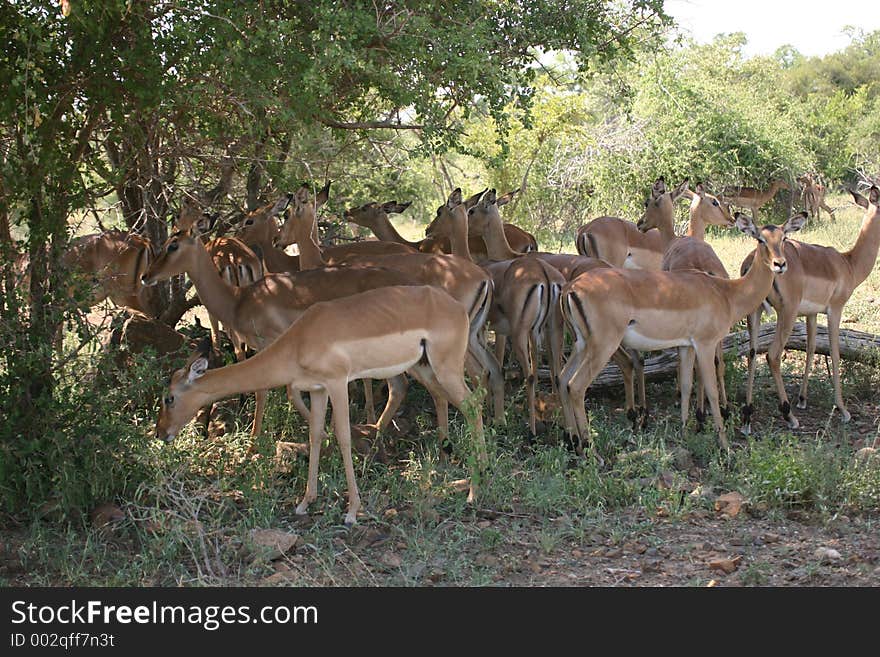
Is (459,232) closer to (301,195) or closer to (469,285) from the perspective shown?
(301,195)

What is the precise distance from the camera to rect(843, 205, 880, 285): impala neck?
7.88 m

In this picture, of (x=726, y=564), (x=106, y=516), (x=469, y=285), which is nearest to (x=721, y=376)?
(x=469, y=285)

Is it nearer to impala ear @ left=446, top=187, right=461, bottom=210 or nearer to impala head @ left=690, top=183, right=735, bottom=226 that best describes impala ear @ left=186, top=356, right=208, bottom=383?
impala ear @ left=446, top=187, right=461, bottom=210

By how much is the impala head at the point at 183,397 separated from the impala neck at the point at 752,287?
3434 mm

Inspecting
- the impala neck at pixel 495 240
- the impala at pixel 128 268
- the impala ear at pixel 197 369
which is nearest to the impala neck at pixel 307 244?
the impala at pixel 128 268

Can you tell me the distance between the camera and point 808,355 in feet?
25.1

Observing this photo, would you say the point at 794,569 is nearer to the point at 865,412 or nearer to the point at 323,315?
the point at 323,315

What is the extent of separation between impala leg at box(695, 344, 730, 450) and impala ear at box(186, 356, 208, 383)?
308cm

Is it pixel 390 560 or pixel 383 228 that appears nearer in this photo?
pixel 390 560

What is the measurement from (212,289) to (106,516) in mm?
1911

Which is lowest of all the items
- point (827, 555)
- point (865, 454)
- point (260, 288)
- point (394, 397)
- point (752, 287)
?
point (827, 555)

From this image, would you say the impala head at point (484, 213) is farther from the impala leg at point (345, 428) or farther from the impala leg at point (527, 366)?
the impala leg at point (345, 428)

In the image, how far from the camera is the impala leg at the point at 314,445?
5.41m

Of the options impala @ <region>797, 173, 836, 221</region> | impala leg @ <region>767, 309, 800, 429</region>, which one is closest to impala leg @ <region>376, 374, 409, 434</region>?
impala leg @ <region>767, 309, 800, 429</region>
